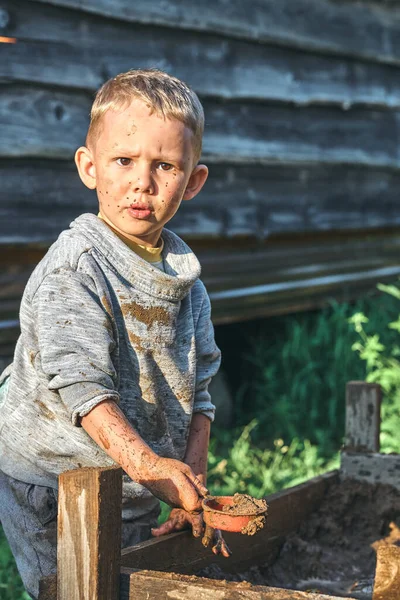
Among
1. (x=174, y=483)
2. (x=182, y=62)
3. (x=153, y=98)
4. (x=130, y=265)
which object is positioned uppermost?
(x=182, y=62)

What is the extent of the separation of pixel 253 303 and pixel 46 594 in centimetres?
345

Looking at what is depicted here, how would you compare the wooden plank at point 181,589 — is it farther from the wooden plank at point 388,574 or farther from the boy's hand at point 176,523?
the boy's hand at point 176,523

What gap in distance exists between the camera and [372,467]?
3.29 metres

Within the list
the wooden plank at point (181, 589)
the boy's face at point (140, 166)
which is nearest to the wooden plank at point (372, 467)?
the boy's face at point (140, 166)

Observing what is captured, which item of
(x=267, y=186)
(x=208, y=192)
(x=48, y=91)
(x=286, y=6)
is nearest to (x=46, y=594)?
(x=48, y=91)

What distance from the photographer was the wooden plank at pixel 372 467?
3260 millimetres

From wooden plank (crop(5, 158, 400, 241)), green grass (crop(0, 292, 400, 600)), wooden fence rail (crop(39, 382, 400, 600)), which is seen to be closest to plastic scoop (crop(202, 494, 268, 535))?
wooden fence rail (crop(39, 382, 400, 600))

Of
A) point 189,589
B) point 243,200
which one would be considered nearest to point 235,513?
point 189,589

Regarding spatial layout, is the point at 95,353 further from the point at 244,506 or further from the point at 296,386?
the point at 296,386

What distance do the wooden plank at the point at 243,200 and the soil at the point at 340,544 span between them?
5.07 feet

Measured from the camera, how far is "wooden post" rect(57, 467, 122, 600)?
1.66 metres

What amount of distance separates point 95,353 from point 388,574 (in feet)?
2.55

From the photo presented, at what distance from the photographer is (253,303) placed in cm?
514

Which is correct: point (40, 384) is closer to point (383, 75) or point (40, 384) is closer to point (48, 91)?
point (48, 91)
